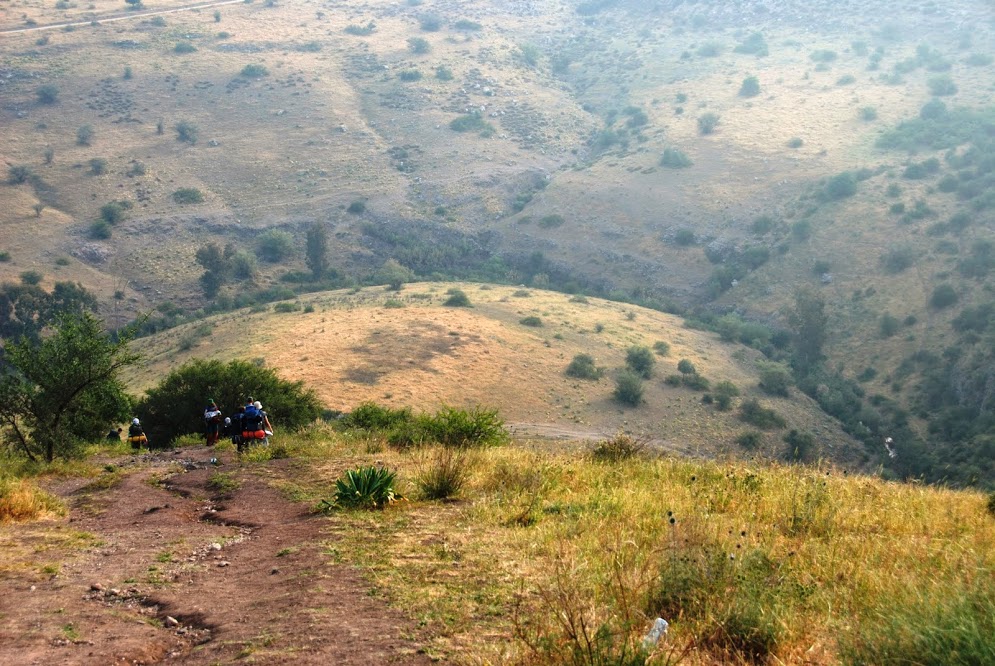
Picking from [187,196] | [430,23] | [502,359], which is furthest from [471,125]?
[502,359]

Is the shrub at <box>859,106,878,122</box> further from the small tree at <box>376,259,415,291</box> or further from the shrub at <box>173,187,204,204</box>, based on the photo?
the shrub at <box>173,187,204,204</box>

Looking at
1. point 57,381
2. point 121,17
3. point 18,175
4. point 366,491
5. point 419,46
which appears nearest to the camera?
point 366,491

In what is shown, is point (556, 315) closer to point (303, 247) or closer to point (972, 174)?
point (303, 247)

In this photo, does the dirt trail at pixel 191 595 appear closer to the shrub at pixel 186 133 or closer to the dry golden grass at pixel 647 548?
the dry golden grass at pixel 647 548

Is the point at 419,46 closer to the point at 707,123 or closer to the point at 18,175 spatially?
the point at 707,123

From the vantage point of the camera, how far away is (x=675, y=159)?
89.3 metres

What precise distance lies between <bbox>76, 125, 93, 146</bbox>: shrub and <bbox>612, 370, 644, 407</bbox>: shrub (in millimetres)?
71399

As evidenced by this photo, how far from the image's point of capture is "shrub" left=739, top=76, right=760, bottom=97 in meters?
105

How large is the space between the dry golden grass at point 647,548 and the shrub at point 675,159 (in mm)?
81385

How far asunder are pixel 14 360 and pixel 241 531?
10750 millimetres

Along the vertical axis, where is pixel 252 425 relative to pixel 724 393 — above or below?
above

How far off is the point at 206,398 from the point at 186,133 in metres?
77.8

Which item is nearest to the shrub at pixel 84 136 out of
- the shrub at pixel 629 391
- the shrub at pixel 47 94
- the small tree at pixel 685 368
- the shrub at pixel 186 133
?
the shrub at pixel 47 94

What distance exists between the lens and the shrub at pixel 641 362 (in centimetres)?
5156
